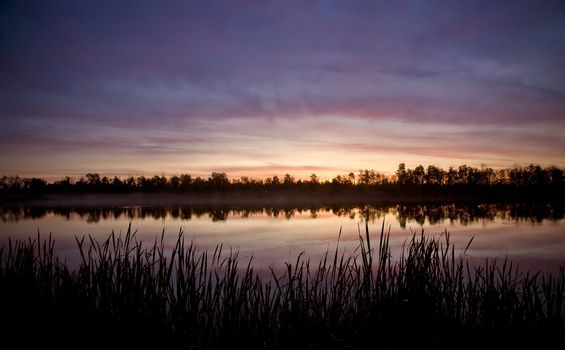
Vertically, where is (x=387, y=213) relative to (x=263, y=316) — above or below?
below

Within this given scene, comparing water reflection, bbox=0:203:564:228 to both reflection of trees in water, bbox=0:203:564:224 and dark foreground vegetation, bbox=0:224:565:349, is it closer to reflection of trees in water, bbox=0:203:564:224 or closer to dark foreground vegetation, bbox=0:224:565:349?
reflection of trees in water, bbox=0:203:564:224

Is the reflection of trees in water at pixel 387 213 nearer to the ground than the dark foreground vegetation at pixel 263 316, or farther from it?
nearer to the ground

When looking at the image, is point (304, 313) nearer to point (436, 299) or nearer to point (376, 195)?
point (436, 299)

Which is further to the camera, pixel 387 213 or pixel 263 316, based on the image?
pixel 387 213

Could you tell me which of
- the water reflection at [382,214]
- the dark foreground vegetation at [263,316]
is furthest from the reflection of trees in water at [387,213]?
the dark foreground vegetation at [263,316]

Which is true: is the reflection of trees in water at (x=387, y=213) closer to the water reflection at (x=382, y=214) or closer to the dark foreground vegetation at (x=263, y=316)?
the water reflection at (x=382, y=214)

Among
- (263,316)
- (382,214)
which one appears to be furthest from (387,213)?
(263,316)

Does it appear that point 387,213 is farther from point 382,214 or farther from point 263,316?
point 263,316

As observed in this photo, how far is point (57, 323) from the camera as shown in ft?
15.0

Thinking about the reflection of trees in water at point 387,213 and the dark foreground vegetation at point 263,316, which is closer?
the dark foreground vegetation at point 263,316

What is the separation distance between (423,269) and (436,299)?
52 cm

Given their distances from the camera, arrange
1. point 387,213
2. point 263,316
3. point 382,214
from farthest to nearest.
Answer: point 387,213 → point 382,214 → point 263,316

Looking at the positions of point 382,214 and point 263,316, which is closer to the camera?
point 263,316

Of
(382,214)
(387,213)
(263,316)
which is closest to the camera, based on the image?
(263,316)
